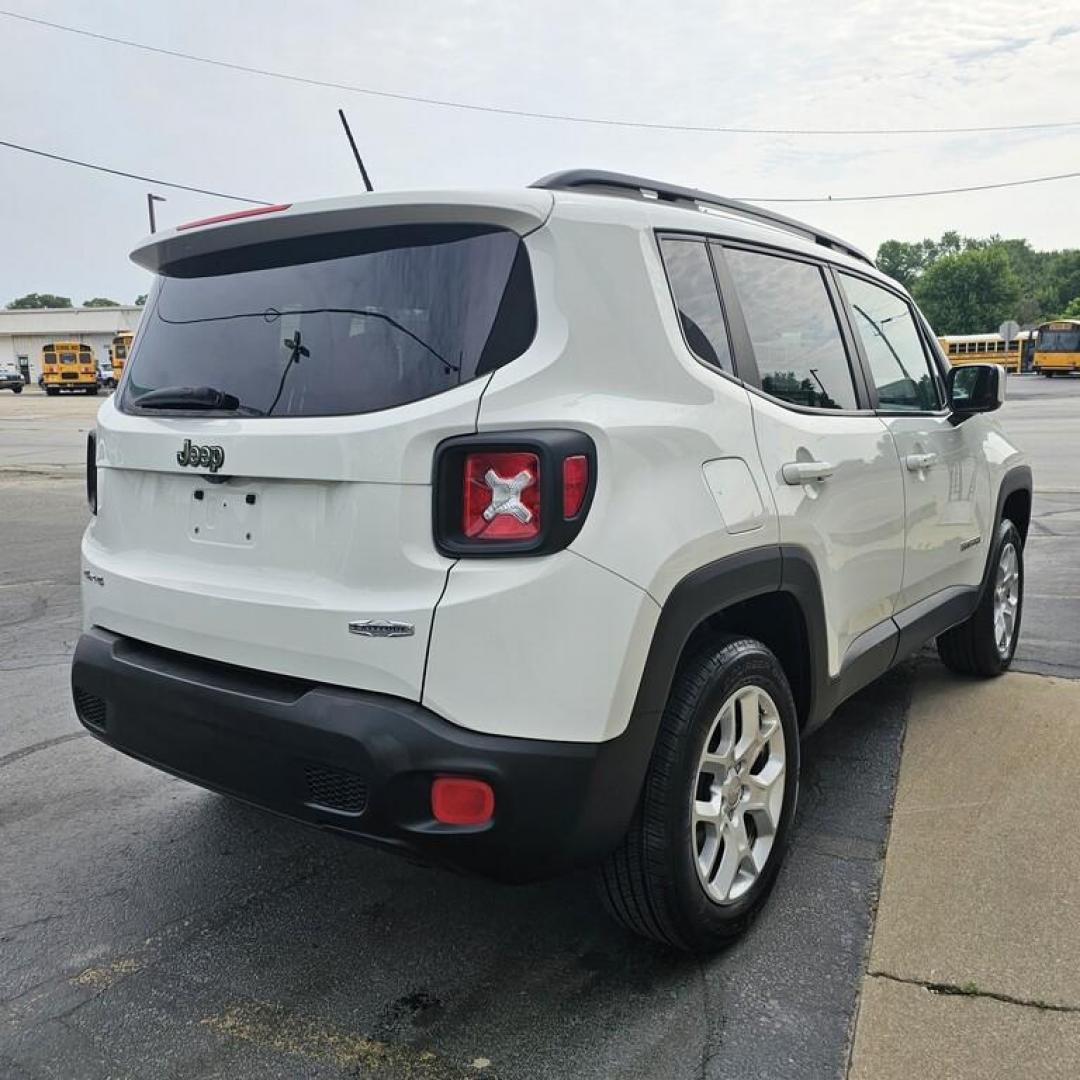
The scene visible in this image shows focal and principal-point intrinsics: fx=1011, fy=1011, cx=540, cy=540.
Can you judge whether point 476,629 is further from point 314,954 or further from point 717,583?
point 314,954

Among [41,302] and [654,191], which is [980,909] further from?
[41,302]

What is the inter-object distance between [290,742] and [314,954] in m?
0.79

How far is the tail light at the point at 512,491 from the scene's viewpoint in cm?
210

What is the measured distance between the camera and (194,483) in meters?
2.58

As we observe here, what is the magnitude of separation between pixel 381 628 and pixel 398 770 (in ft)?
0.98

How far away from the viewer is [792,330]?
3164 millimetres

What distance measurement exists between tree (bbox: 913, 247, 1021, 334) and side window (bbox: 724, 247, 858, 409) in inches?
3954

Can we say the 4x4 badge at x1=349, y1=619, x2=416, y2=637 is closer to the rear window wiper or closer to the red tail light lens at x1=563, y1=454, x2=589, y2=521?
the red tail light lens at x1=563, y1=454, x2=589, y2=521

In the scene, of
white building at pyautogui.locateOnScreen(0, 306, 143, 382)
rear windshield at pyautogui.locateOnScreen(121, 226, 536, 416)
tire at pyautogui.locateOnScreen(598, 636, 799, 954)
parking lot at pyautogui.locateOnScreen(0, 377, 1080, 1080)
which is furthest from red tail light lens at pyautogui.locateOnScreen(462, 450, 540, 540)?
white building at pyautogui.locateOnScreen(0, 306, 143, 382)

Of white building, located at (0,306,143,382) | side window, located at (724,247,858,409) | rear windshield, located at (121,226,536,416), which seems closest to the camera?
rear windshield, located at (121,226,536,416)

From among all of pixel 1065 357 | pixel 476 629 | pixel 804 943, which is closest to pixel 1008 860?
pixel 804 943

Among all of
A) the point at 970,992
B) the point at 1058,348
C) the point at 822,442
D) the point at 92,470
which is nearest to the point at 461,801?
the point at 970,992

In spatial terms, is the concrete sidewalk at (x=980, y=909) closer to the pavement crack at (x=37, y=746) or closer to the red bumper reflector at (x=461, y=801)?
the red bumper reflector at (x=461, y=801)

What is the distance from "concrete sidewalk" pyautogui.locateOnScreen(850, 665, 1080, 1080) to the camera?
2277 millimetres
